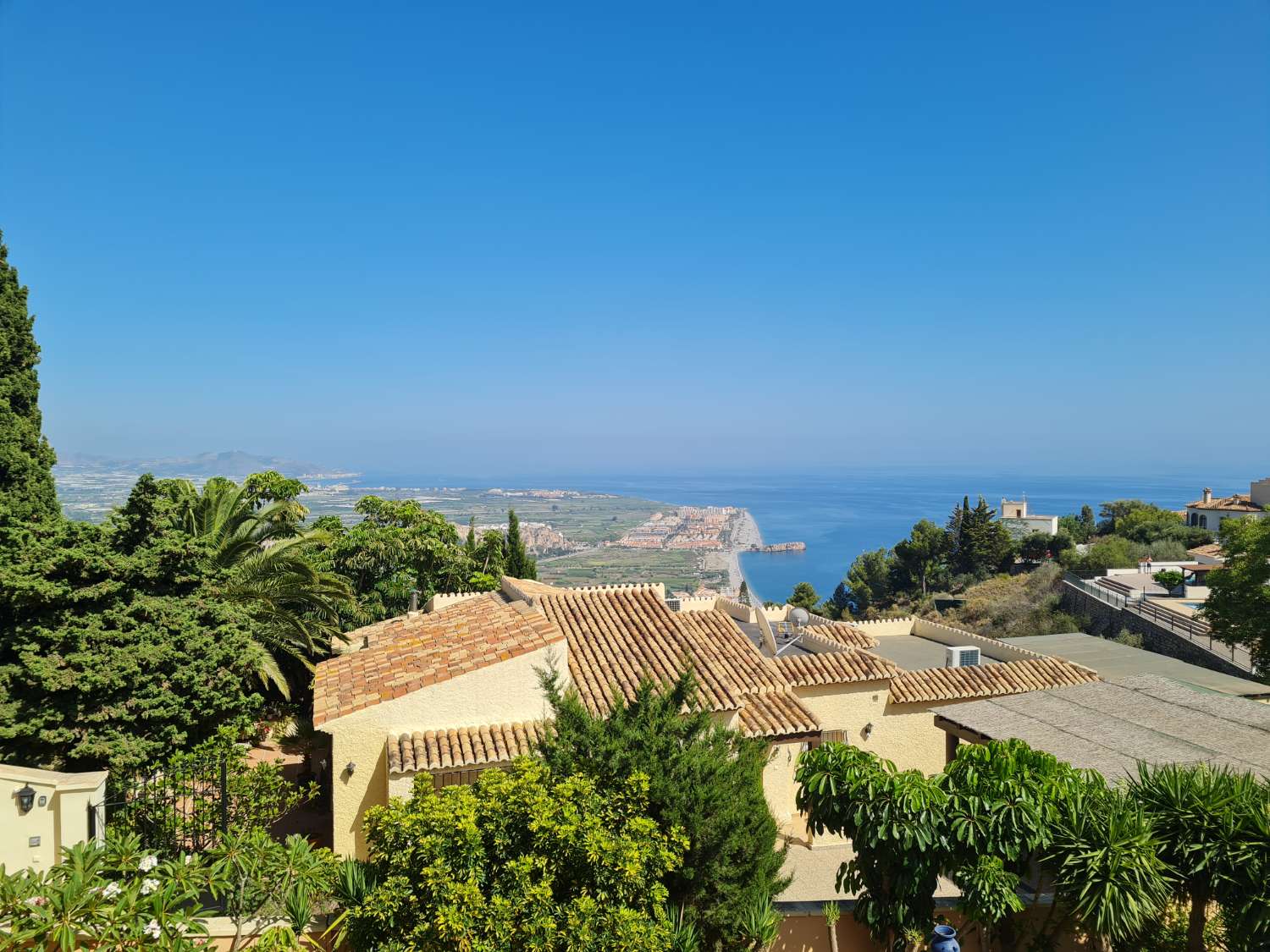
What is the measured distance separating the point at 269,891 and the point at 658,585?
32.7 feet

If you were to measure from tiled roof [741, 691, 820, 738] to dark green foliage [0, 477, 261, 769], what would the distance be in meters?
7.42

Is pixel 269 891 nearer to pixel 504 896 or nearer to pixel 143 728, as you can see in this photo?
pixel 504 896

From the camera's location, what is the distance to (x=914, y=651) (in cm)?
1869

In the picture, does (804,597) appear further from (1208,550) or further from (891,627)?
(891,627)

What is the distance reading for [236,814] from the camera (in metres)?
8.81

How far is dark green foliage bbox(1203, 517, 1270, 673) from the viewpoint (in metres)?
20.7

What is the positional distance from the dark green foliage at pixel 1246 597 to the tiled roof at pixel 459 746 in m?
20.9

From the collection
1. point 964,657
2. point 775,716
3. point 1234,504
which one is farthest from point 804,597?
point 775,716

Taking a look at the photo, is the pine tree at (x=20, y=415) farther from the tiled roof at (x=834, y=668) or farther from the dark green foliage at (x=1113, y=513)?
the dark green foliage at (x=1113, y=513)

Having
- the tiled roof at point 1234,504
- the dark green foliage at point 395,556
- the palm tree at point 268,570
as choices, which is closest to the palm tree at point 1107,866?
the palm tree at point 268,570

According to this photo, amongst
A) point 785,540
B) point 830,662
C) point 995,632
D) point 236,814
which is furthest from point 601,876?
point 785,540

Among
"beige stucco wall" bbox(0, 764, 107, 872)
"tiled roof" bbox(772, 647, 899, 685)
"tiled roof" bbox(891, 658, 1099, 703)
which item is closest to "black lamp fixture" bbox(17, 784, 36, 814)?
"beige stucco wall" bbox(0, 764, 107, 872)

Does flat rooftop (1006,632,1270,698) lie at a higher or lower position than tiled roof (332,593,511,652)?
lower

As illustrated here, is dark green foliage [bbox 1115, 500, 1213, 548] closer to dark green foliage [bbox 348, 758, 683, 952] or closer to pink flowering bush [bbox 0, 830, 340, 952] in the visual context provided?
dark green foliage [bbox 348, 758, 683, 952]
